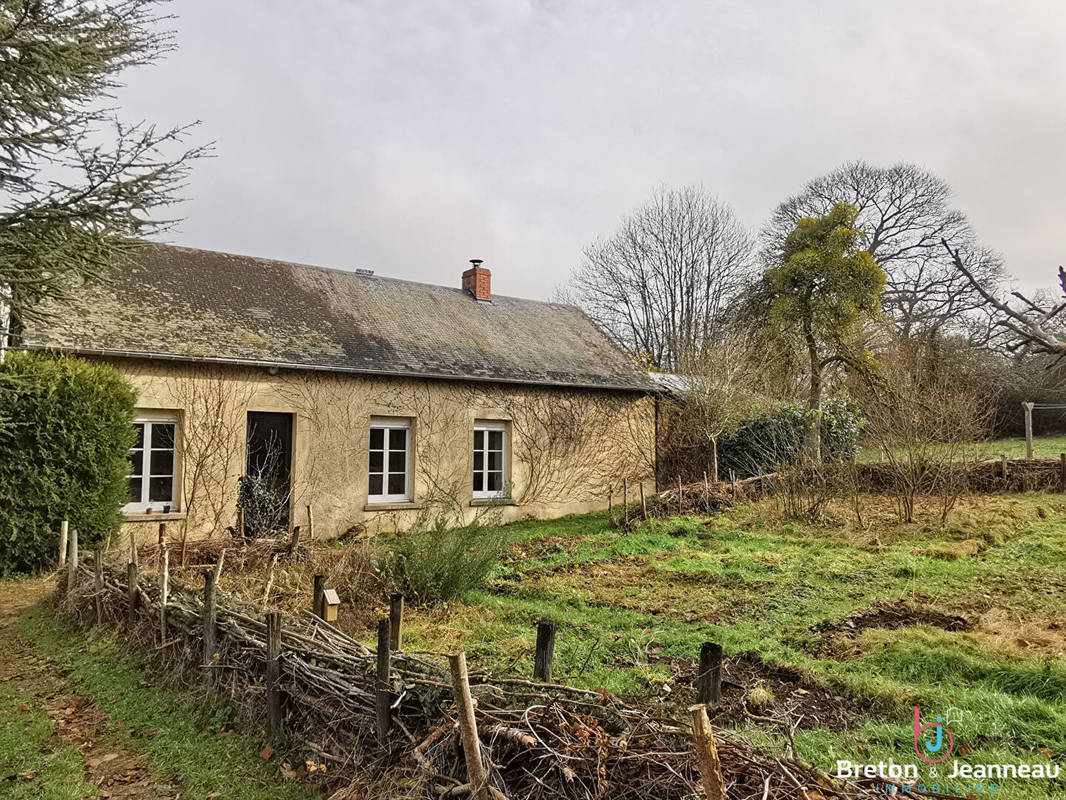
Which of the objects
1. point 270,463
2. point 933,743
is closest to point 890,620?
point 933,743

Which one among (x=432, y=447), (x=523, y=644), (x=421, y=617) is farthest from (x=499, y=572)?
(x=432, y=447)

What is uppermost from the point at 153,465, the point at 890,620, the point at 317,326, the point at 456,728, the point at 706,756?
the point at 317,326

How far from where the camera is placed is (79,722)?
5.30 m

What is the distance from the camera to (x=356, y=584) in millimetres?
7918

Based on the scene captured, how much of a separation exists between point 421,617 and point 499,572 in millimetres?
2553

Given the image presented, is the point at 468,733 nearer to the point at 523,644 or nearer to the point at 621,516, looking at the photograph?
the point at 523,644

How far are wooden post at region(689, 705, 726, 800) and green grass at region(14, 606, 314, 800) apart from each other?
8.67 ft

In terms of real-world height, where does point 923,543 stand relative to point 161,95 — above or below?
below

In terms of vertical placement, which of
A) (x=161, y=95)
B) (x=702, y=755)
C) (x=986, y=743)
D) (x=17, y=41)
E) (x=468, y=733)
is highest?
(x=161, y=95)

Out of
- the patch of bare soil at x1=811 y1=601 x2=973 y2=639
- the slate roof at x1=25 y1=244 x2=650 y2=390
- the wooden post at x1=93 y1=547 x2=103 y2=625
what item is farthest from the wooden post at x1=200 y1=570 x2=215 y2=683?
the slate roof at x1=25 y1=244 x2=650 y2=390

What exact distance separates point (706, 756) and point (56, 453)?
1036 cm

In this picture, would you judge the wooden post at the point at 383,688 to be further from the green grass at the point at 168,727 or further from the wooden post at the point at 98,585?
the wooden post at the point at 98,585

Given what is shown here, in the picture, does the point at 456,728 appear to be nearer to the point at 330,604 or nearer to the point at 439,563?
the point at 330,604

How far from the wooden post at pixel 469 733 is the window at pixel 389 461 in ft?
34.7
